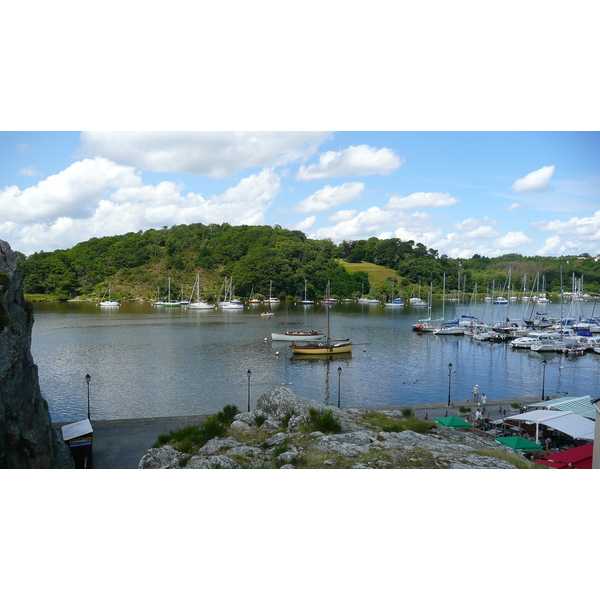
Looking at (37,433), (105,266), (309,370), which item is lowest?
(309,370)

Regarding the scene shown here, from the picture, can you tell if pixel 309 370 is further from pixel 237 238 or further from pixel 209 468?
pixel 237 238

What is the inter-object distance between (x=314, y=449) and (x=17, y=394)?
583 centimetres

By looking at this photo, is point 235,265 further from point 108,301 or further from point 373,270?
point 373,270

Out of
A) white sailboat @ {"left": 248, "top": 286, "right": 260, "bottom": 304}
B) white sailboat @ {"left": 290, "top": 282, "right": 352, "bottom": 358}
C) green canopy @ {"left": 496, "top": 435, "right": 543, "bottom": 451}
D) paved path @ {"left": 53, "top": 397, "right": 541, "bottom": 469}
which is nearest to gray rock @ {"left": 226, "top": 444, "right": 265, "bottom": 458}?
paved path @ {"left": 53, "top": 397, "right": 541, "bottom": 469}

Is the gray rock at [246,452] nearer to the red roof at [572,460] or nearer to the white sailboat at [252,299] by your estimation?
the red roof at [572,460]

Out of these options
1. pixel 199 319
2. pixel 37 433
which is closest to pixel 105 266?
pixel 199 319

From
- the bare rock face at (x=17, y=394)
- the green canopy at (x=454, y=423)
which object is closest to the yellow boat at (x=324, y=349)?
the green canopy at (x=454, y=423)

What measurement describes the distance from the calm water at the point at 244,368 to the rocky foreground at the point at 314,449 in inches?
302

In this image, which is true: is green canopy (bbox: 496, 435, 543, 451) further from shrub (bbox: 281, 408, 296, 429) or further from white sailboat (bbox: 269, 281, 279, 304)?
white sailboat (bbox: 269, 281, 279, 304)

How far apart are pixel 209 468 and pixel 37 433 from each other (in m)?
3.34

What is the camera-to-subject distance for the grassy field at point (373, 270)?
297ft

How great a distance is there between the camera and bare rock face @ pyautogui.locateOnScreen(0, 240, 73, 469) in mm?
8742

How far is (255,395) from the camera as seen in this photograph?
22031 millimetres

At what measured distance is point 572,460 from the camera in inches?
429
